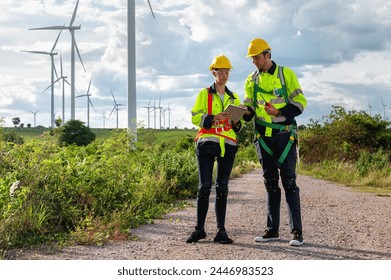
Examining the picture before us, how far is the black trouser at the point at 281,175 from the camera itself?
787 centimetres

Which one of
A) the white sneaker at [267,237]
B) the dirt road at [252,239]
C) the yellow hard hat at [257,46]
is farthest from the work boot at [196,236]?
the yellow hard hat at [257,46]

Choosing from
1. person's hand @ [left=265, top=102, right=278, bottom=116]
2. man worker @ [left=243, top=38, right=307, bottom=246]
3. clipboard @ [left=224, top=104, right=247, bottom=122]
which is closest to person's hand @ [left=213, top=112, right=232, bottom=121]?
clipboard @ [left=224, top=104, right=247, bottom=122]

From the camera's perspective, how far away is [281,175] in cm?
799

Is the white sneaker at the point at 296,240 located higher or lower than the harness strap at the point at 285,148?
lower

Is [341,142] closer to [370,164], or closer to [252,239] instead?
[370,164]

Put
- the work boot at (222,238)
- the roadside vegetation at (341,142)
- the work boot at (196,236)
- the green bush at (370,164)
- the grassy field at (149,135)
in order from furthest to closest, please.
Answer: the roadside vegetation at (341,142)
the green bush at (370,164)
the grassy field at (149,135)
the work boot at (196,236)
the work boot at (222,238)

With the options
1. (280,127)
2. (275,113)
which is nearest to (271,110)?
(275,113)

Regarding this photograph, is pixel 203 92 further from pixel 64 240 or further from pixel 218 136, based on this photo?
pixel 64 240

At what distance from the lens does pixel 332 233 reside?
9375 millimetres

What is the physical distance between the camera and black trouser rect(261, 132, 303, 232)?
7867 mm

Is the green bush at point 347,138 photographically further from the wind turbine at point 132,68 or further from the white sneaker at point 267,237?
the white sneaker at point 267,237

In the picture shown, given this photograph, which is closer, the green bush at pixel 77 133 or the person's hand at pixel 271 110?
the person's hand at pixel 271 110

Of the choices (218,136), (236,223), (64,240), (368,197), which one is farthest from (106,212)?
(368,197)

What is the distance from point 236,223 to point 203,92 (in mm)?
3087
